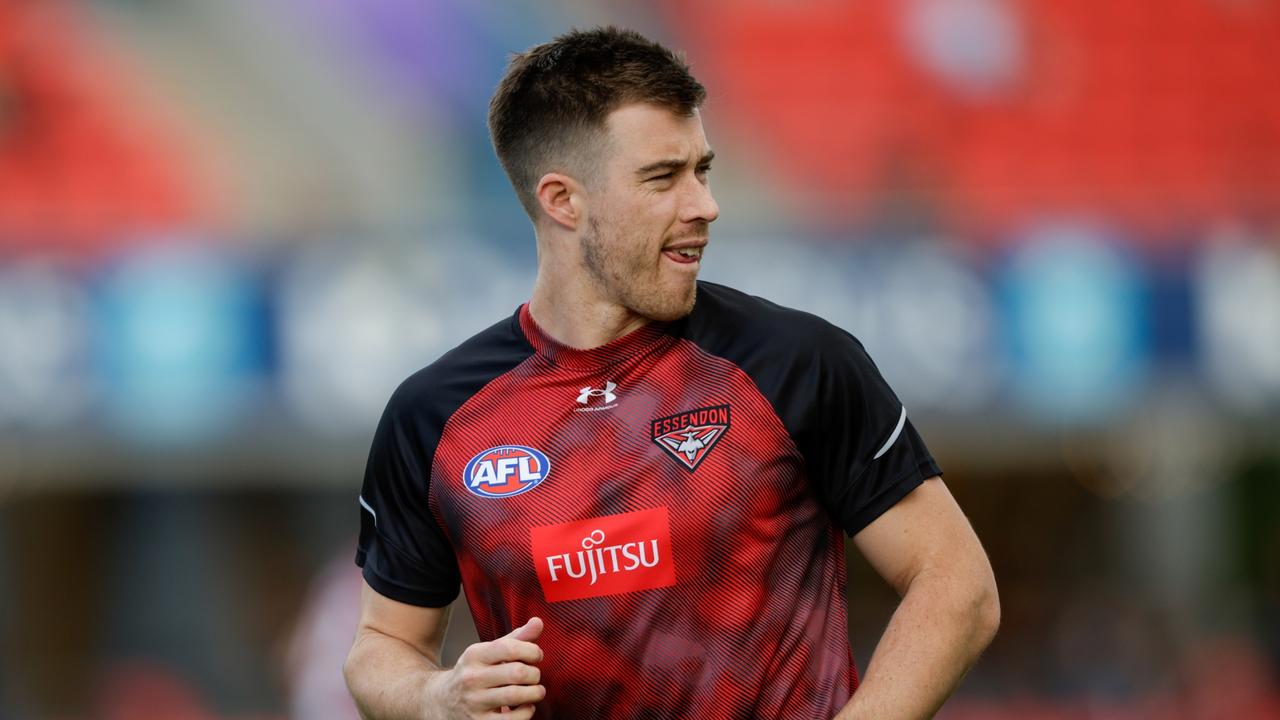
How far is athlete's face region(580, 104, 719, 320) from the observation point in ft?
11.0

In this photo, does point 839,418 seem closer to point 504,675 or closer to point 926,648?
point 926,648

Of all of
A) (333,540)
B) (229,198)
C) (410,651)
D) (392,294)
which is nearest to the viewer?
(410,651)

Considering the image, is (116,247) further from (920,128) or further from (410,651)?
(410,651)

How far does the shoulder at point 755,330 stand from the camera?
11.0 feet

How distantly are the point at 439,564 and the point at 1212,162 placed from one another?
10.8m

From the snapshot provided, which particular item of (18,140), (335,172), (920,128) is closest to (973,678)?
(920,128)

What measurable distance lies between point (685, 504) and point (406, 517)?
652 millimetres

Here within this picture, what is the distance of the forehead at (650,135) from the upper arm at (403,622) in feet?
3.44

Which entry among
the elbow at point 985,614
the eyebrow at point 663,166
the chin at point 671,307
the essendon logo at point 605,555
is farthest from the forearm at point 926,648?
the eyebrow at point 663,166

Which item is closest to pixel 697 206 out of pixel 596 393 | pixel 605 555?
pixel 596 393

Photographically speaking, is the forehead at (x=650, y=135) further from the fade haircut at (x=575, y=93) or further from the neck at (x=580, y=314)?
the neck at (x=580, y=314)

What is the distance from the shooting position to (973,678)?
520 inches

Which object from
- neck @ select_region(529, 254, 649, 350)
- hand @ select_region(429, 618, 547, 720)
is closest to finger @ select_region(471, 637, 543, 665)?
hand @ select_region(429, 618, 547, 720)

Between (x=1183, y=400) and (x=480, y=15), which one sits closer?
(x=1183, y=400)
